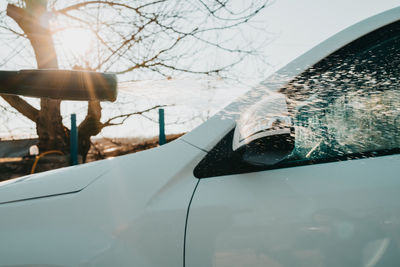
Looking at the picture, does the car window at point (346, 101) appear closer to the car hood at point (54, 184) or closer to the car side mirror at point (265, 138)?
the car side mirror at point (265, 138)

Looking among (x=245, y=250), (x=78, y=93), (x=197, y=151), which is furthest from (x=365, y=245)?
(x=78, y=93)

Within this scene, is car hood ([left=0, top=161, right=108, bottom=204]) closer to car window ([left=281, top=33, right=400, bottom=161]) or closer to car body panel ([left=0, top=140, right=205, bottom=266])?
car body panel ([left=0, top=140, right=205, bottom=266])

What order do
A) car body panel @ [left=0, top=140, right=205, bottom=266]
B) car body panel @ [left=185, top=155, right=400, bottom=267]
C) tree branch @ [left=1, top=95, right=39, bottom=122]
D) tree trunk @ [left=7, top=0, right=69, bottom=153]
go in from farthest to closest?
tree branch @ [left=1, top=95, right=39, bottom=122] → tree trunk @ [left=7, top=0, right=69, bottom=153] → car body panel @ [left=0, top=140, right=205, bottom=266] → car body panel @ [left=185, top=155, right=400, bottom=267]

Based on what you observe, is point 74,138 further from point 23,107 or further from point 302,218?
point 302,218

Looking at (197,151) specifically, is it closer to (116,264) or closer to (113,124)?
(116,264)

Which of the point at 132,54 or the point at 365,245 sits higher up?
the point at 132,54

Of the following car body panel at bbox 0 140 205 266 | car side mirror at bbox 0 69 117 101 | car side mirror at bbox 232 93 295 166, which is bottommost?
car body panel at bbox 0 140 205 266

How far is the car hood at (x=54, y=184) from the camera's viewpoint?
135cm

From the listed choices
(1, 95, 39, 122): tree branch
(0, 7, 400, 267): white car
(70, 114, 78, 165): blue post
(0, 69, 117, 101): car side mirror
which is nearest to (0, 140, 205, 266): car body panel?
(0, 7, 400, 267): white car

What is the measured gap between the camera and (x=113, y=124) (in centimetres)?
761

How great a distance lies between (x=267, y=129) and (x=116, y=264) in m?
Result: 0.71

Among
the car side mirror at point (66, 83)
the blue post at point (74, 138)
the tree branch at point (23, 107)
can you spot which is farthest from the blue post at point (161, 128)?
the car side mirror at point (66, 83)

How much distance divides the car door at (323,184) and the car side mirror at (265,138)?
2.3 inches

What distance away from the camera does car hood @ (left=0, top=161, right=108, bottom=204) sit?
1.35 meters
